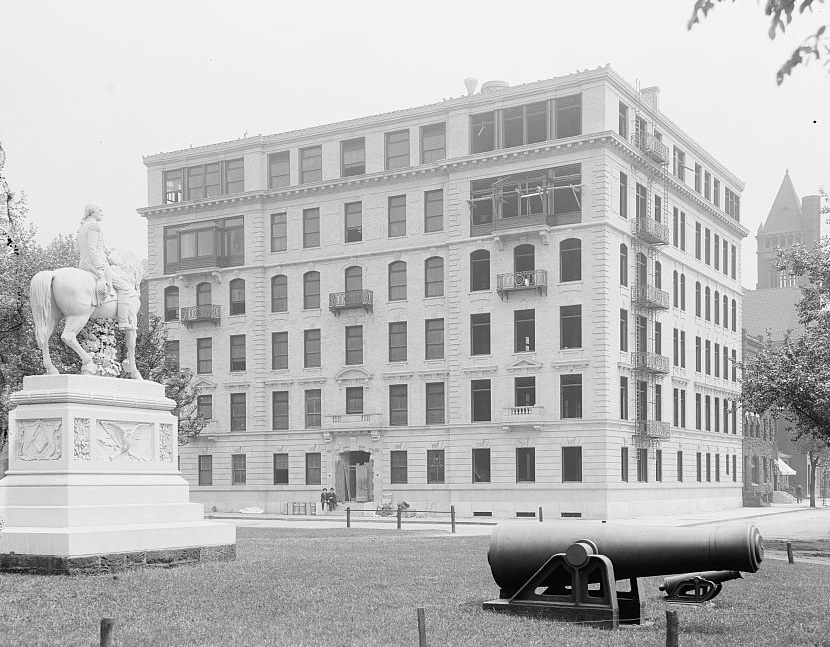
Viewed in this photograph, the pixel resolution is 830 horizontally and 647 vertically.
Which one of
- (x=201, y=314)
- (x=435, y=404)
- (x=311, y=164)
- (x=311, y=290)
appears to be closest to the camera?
(x=435, y=404)

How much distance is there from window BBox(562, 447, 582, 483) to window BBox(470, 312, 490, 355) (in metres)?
6.52

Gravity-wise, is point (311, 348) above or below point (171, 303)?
below

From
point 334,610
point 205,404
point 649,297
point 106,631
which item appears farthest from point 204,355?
point 106,631

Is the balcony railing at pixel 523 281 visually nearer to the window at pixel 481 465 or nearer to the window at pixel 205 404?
the window at pixel 481 465

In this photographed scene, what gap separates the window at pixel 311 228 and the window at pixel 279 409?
842 centimetres

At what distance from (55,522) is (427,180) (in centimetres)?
4406

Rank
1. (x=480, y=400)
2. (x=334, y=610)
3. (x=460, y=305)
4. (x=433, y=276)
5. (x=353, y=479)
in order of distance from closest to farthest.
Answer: (x=334, y=610), (x=480, y=400), (x=460, y=305), (x=433, y=276), (x=353, y=479)

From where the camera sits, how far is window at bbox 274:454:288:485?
62016mm

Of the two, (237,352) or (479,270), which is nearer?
(479,270)

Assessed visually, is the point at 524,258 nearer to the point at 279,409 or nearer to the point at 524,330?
the point at 524,330

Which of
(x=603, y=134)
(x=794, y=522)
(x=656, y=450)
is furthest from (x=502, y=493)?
(x=603, y=134)

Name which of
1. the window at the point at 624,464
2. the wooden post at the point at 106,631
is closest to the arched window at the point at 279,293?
the window at the point at 624,464

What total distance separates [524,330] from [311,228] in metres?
14.6

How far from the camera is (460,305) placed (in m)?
57.2
